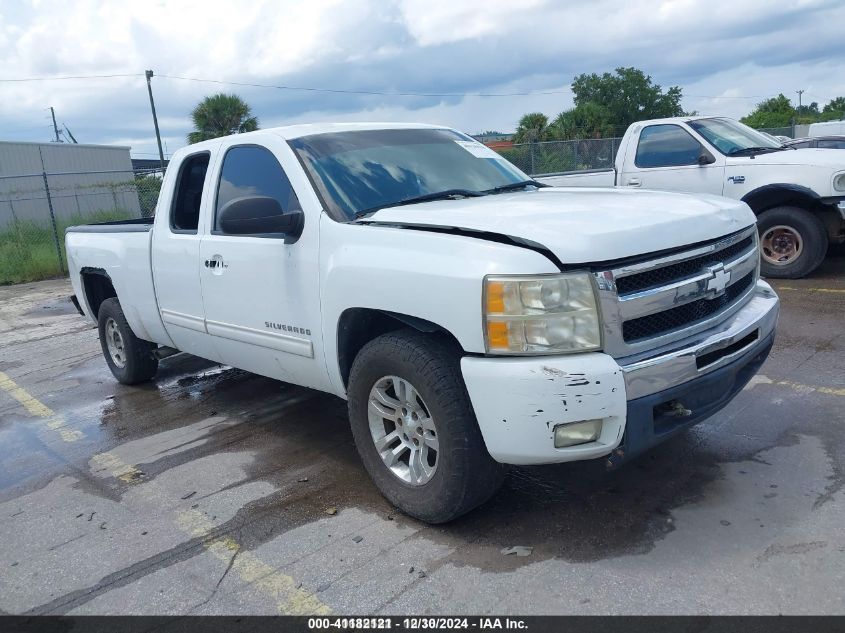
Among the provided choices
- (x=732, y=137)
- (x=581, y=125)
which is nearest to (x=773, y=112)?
(x=581, y=125)

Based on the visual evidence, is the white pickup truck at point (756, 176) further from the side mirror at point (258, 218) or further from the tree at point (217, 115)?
the tree at point (217, 115)

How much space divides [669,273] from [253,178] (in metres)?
2.56

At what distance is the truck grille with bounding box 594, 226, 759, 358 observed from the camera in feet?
9.77

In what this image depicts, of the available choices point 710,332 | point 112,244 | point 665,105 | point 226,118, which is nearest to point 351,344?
point 710,332

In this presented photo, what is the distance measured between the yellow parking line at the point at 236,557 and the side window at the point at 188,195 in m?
1.64

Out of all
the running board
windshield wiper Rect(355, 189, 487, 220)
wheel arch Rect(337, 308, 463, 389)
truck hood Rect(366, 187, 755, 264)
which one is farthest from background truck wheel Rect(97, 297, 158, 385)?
truck hood Rect(366, 187, 755, 264)

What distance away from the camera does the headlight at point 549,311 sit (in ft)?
9.61

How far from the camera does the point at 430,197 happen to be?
162 inches

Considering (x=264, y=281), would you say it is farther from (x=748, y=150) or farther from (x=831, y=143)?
(x=831, y=143)

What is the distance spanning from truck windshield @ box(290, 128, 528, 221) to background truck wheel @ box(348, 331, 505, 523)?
34.8 inches

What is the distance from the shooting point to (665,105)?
5188 cm

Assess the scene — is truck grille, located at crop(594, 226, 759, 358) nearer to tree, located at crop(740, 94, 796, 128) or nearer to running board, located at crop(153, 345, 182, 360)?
running board, located at crop(153, 345, 182, 360)

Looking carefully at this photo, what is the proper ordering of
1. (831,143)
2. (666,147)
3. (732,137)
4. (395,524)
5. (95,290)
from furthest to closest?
(831,143), (666,147), (732,137), (95,290), (395,524)

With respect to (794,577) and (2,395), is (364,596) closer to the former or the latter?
(794,577)
